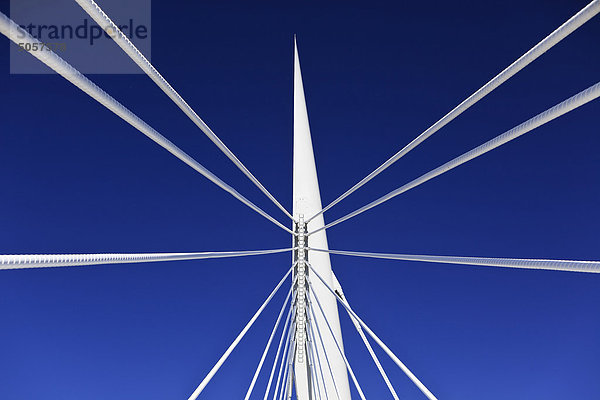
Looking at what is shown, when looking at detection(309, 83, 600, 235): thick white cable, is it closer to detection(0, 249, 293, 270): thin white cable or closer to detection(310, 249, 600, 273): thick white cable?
detection(310, 249, 600, 273): thick white cable

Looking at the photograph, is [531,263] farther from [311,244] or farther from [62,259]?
[311,244]

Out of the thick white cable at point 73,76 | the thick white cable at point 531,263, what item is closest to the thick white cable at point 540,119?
the thick white cable at point 531,263

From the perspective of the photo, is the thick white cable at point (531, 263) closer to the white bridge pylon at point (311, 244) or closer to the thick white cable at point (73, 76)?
the thick white cable at point (73, 76)

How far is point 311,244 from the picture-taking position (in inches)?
225

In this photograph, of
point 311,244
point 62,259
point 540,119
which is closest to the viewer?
point 62,259

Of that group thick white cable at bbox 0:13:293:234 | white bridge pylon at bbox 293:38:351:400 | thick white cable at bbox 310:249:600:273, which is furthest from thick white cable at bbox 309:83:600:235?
white bridge pylon at bbox 293:38:351:400

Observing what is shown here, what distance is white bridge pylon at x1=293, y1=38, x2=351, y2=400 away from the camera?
474 cm

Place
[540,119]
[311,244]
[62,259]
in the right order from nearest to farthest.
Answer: [62,259] < [540,119] < [311,244]

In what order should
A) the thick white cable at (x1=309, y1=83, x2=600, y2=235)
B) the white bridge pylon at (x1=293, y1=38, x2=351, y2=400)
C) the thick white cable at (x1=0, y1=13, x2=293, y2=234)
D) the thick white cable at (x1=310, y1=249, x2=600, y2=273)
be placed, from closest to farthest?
the thick white cable at (x1=0, y1=13, x2=293, y2=234) < the thick white cable at (x1=309, y1=83, x2=600, y2=235) < the thick white cable at (x1=310, y1=249, x2=600, y2=273) < the white bridge pylon at (x1=293, y1=38, x2=351, y2=400)

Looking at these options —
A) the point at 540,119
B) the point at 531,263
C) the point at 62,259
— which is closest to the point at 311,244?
the point at 531,263

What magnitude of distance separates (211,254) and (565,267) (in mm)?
1726

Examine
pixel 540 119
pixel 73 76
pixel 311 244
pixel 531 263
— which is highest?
pixel 73 76

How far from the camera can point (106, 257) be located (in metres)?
1.35

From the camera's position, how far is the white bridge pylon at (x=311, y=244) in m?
4.74
